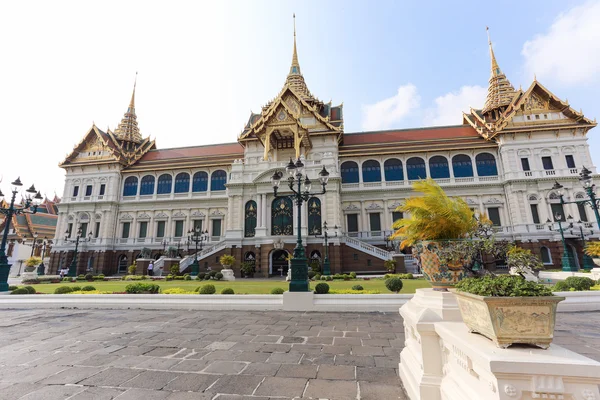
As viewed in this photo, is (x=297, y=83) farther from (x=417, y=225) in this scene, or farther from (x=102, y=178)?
(x=417, y=225)

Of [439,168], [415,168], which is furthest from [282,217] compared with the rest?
[439,168]

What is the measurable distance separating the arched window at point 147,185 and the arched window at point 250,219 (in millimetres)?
14916

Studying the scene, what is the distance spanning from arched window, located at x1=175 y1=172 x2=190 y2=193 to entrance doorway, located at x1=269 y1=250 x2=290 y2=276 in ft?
48.3

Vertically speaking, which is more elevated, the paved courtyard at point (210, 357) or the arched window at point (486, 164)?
the arched window at point (486, 164)

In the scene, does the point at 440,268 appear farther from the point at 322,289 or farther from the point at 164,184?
the point at 164,184

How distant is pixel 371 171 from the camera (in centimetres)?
2995

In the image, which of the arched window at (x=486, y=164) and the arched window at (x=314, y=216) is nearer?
the arched window at (x=314, y=216)

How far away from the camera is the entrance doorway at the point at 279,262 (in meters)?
24.4

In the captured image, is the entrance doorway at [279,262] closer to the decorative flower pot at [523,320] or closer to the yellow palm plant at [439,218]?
the yellow palm plant at [439,218]

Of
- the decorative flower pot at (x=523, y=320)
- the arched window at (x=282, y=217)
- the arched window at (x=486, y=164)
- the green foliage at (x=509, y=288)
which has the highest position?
the arched window at (x=486, y=164)

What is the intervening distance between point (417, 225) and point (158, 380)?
3907mm

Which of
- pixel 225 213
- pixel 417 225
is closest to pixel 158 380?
pixel 417 225

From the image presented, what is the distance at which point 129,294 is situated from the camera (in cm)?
1075

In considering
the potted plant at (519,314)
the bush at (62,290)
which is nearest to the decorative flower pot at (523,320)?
the potted plant at (519,314)
